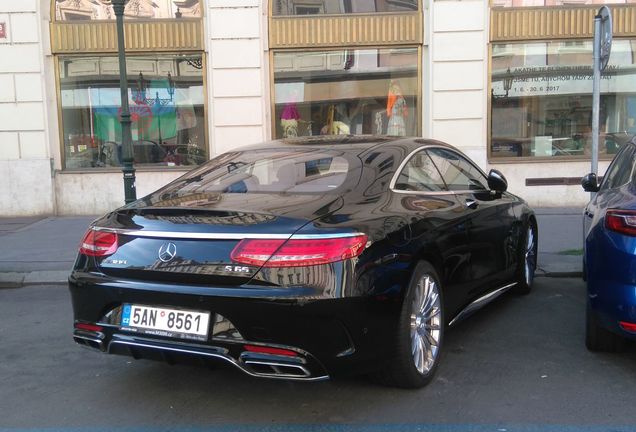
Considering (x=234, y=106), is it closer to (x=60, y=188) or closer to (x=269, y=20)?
(x=269, y=20)

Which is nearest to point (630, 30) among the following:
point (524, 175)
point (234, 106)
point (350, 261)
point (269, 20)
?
point (524, 175)

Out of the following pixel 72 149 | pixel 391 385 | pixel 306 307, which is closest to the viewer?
pixel 306 307

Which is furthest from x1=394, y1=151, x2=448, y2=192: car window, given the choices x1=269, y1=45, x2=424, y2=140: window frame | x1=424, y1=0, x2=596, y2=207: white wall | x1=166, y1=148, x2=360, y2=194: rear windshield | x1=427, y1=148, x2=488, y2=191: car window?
x1=269, y1=45, x2=424, y2=140: window frame

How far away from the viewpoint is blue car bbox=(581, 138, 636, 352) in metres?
3.60

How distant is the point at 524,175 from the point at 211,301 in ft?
29.9

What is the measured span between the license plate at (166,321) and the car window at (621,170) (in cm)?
311

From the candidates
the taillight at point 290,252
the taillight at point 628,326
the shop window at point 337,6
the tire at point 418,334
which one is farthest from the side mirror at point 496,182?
the shop window at point 337,6

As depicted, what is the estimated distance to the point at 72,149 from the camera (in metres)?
11.7

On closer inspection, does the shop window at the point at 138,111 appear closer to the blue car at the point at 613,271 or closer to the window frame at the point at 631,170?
the window frame at the point at 631,170

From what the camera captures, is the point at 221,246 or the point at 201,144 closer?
the point at 221,246

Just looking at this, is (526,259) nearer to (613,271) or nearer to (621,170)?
(621,170)

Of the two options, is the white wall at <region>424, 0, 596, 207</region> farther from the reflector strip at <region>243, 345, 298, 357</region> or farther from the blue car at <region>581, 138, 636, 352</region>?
the reflector strip at <region>243, 345, 298, 357</region>

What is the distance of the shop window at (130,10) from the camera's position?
1130cm

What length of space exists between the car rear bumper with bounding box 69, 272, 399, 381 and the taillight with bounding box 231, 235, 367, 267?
6.2 inches
